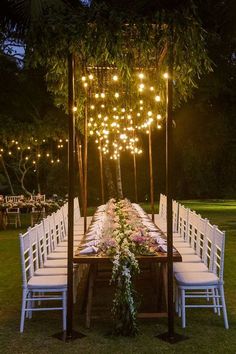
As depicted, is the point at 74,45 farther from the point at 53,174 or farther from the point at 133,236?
the point at 53,174

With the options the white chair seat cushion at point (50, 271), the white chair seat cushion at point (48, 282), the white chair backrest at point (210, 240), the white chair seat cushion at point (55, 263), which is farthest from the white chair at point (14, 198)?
the white chair seat cushion at point (48, 282)

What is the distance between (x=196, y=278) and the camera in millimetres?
6332

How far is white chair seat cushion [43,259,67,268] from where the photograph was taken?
23.4 feet

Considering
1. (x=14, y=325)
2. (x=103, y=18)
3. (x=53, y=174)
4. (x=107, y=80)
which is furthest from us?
(x=53, y=174)

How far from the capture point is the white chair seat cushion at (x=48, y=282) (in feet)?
20.2

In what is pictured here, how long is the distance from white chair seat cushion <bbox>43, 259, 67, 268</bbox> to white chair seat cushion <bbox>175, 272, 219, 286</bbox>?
1498 millimetres

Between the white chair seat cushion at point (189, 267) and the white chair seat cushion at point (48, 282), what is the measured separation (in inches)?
53.2

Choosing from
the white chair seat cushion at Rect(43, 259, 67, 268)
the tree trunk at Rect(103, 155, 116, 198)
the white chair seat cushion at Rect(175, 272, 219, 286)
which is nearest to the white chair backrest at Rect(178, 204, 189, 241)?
the white chair seat cushion at Rect(43, 259, 67, 268)

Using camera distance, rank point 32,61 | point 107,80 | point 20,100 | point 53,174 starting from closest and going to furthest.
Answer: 1. point 32,61
2. point 107,80
3. point 20,100
4. point 53,174

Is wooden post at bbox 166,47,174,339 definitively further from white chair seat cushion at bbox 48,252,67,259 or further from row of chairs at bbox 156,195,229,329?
white chair seat cushion at bbox 48,252,67,259

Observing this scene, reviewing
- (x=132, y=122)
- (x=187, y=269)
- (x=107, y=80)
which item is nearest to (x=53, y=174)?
(x=132, y=122)

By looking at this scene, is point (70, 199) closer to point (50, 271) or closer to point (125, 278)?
point (125, 278)

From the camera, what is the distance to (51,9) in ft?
19.5

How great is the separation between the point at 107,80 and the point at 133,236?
511cm
